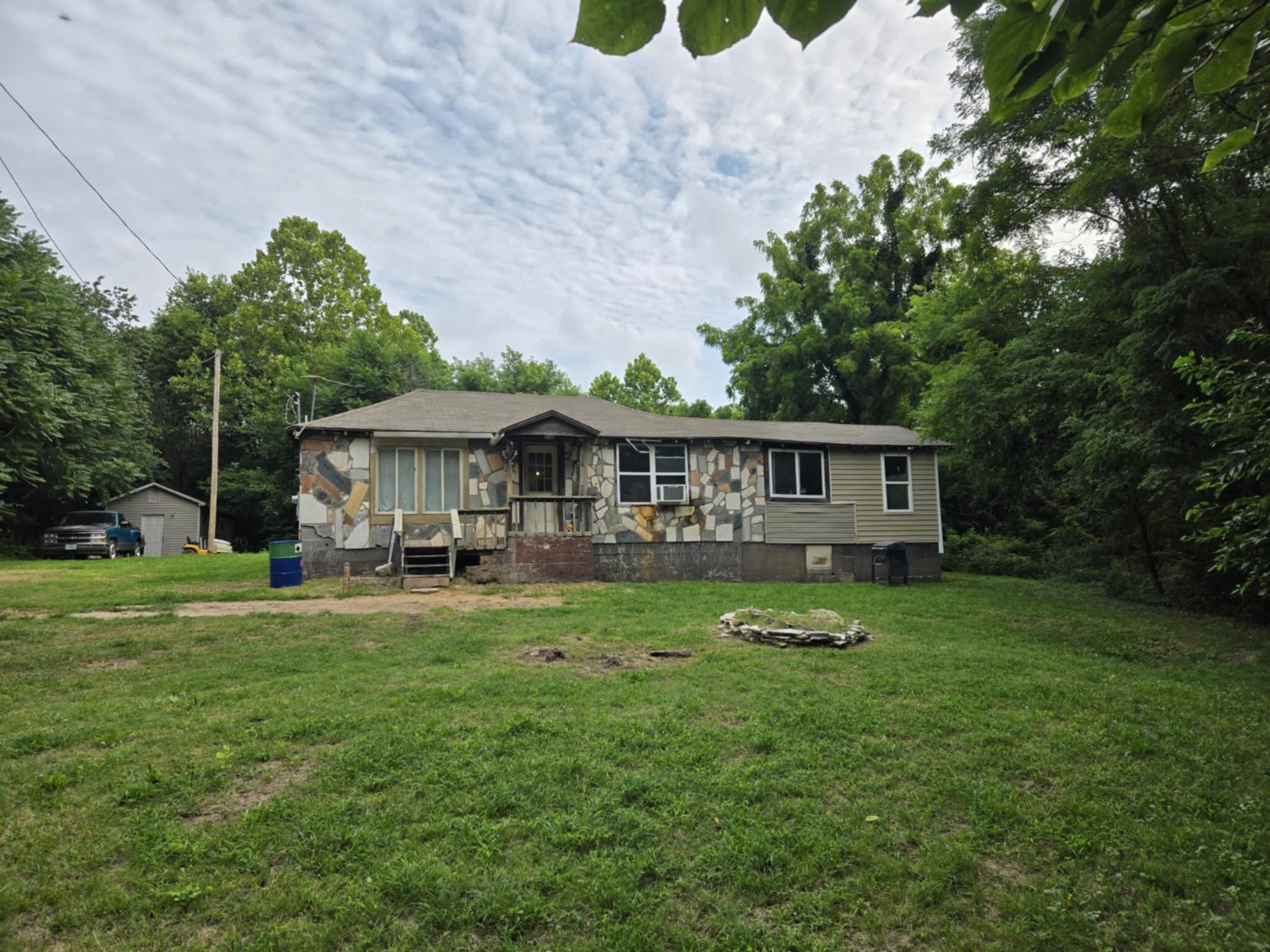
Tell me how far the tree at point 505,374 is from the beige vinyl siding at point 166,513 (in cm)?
1230

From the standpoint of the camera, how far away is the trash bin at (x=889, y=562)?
14320 millimetres

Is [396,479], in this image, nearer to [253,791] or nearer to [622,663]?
[622,663]

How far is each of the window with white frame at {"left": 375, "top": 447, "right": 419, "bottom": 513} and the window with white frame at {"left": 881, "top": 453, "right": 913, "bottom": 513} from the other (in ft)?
37.2

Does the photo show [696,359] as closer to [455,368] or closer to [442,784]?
[455,368]

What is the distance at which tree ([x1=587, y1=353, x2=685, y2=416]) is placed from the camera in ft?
145

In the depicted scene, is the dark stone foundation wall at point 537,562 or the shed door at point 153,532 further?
Answer: the shed door at point 153,532

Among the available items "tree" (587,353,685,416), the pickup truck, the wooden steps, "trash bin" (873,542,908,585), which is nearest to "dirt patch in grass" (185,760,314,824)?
the wooden steps

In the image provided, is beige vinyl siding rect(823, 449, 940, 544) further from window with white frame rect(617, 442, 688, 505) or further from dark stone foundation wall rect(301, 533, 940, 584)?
window with white frame rect(617, 442, 688, 505)

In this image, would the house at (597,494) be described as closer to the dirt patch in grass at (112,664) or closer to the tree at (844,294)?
the dirt patch in grass at (112,664)

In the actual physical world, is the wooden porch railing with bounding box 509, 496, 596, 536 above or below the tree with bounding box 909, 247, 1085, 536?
below

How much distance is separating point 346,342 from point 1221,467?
91.6ft

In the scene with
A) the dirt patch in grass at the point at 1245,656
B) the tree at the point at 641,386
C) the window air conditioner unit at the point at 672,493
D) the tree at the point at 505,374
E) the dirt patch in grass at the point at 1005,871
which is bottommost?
the dirt patch in grass at the point at 1245,656

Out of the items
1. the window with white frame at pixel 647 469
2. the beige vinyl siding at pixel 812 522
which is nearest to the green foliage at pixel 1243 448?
the beige vinyl siding at pixel 812 522

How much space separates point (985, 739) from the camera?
4090 mm
